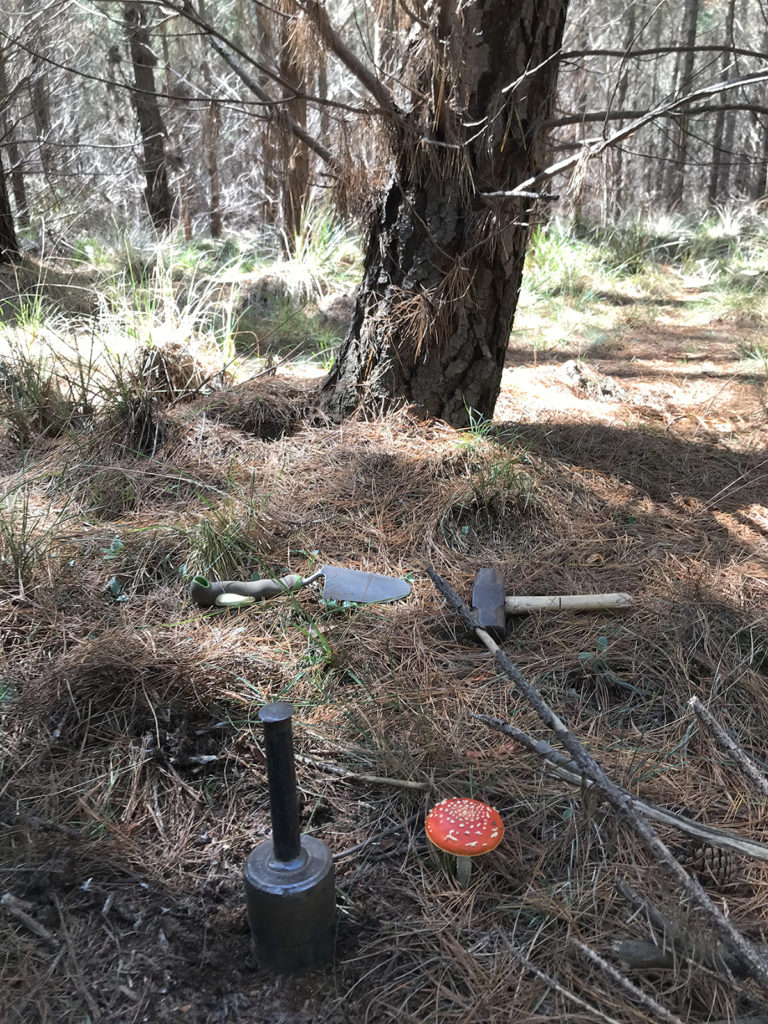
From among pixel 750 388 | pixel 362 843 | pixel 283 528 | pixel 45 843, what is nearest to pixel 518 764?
pixel 362 843

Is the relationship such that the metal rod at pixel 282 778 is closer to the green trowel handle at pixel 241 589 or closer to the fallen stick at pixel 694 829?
the fallen stick at pixel 694 829

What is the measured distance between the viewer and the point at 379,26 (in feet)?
8.51

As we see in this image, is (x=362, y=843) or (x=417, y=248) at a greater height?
(x=417, y=248)

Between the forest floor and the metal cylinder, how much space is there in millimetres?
46

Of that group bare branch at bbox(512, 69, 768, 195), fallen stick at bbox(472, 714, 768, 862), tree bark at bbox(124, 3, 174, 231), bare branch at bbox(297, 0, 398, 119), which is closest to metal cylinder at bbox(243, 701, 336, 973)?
fallen stick at bbox(472, 714, 768, 862)

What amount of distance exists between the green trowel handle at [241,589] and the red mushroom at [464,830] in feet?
2.86

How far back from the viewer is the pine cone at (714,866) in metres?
1.29

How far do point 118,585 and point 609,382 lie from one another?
2.89m

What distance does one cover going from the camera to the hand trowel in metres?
1.98

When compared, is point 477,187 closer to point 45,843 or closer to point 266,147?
point 266,147

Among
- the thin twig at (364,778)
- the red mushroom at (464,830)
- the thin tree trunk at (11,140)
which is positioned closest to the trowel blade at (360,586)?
the thin twig at (364,778)

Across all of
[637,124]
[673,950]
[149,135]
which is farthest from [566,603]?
[149,135]

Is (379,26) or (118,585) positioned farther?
(379,26)

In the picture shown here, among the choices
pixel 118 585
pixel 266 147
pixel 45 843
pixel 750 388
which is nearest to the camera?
pixel 45 843
